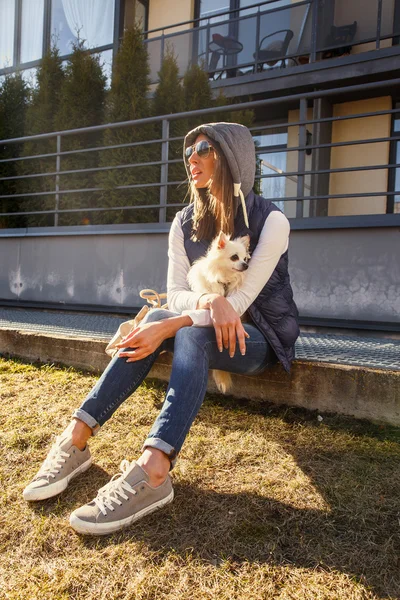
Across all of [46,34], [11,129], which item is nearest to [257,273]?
[11,129]

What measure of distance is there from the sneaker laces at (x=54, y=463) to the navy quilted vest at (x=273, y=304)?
1.01 metres

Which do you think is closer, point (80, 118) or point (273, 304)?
point (273, 304)

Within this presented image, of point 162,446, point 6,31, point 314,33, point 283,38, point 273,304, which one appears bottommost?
point 162,446

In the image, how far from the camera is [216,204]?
244 cm

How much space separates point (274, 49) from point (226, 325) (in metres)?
8.75

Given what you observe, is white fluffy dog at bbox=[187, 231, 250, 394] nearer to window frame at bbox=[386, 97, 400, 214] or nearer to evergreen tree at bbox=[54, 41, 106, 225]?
evergreen tree at bbox=[54, 41, 106, 225]

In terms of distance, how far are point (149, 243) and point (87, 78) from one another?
11.5ft

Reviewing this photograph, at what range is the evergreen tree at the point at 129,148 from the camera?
671cm

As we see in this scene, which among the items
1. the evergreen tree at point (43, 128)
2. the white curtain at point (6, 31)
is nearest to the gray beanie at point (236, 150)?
the evergreen tree at point (43, 128)

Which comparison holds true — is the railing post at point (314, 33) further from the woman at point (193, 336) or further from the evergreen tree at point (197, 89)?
the woman at point (193, 336)

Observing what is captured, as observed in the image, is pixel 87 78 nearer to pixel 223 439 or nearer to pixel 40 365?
pixel 40 365

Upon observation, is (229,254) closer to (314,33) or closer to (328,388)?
(328,388)

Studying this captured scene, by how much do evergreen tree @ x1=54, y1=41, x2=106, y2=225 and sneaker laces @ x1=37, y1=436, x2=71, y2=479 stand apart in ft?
17.9

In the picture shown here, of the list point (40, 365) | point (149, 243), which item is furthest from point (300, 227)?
point (40, 365)
